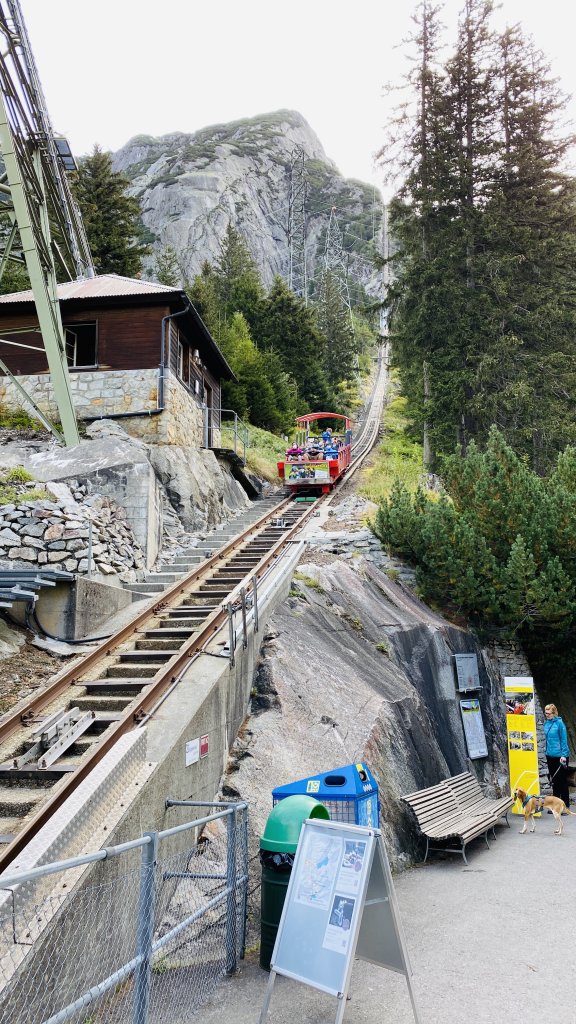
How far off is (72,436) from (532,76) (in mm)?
→ 20468

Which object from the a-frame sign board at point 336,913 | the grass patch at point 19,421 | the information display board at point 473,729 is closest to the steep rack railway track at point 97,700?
the a-frame sign board at point 336,913

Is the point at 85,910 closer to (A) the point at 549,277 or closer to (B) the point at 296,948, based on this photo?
(B) the point at 296,948

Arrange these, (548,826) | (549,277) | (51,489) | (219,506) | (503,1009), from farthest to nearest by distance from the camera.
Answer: (549,277)
(219,506)
(51,489)
(548,826)
(503,1009)

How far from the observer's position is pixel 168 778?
587 centimetres

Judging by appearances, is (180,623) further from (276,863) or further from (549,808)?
(549,808)

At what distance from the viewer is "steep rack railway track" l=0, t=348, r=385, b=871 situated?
205 inches

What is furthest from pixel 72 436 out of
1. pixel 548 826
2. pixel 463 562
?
pixel 548 826

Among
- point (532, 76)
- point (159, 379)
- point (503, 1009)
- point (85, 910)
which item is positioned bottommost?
point (503, 1009)

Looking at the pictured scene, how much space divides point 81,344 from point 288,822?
1856cm

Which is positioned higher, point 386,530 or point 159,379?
point 159,379

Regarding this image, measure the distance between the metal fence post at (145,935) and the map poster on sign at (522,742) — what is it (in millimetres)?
8941

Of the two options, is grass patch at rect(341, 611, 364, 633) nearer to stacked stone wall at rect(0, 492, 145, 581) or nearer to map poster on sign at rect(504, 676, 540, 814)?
map poster on sign at rect(504, 676, 540, 814)

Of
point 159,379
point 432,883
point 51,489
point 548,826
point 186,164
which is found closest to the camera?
point 432,883

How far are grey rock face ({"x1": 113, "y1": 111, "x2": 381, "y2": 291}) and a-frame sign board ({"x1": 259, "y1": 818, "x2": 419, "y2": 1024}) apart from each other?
7505 cm
